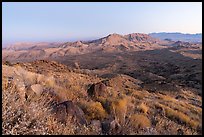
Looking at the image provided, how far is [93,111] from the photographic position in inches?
271

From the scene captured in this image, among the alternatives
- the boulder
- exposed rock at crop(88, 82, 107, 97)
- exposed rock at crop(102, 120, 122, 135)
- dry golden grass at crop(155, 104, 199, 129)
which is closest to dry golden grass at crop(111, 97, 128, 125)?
exposed rock at crop(102, 120, 122, 135)

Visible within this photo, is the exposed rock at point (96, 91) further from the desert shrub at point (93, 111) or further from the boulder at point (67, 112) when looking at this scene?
the boulder at point (67, 112)

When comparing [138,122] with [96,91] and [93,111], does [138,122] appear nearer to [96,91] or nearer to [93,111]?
[93,111]

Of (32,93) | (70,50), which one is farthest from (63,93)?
(70,50)

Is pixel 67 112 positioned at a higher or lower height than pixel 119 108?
higher

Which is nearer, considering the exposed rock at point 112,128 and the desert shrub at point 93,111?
the exposed rock at point 112,128

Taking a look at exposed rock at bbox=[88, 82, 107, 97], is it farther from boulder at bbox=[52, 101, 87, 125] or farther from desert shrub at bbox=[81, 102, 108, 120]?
boulder at bbox=[52, 101, 87, 125]

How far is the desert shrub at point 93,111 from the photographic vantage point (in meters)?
6.65

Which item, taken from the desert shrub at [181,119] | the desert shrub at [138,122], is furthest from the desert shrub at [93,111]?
the desert shrub at [181,119]

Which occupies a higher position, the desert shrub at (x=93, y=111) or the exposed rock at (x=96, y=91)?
the desert shrub at (x=93, y=111)

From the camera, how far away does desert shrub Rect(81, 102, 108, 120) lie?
21.8 ft

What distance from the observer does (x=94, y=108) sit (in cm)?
700

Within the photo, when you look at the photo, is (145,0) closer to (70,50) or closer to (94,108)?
(94,108)

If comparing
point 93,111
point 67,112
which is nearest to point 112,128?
point 67,112
